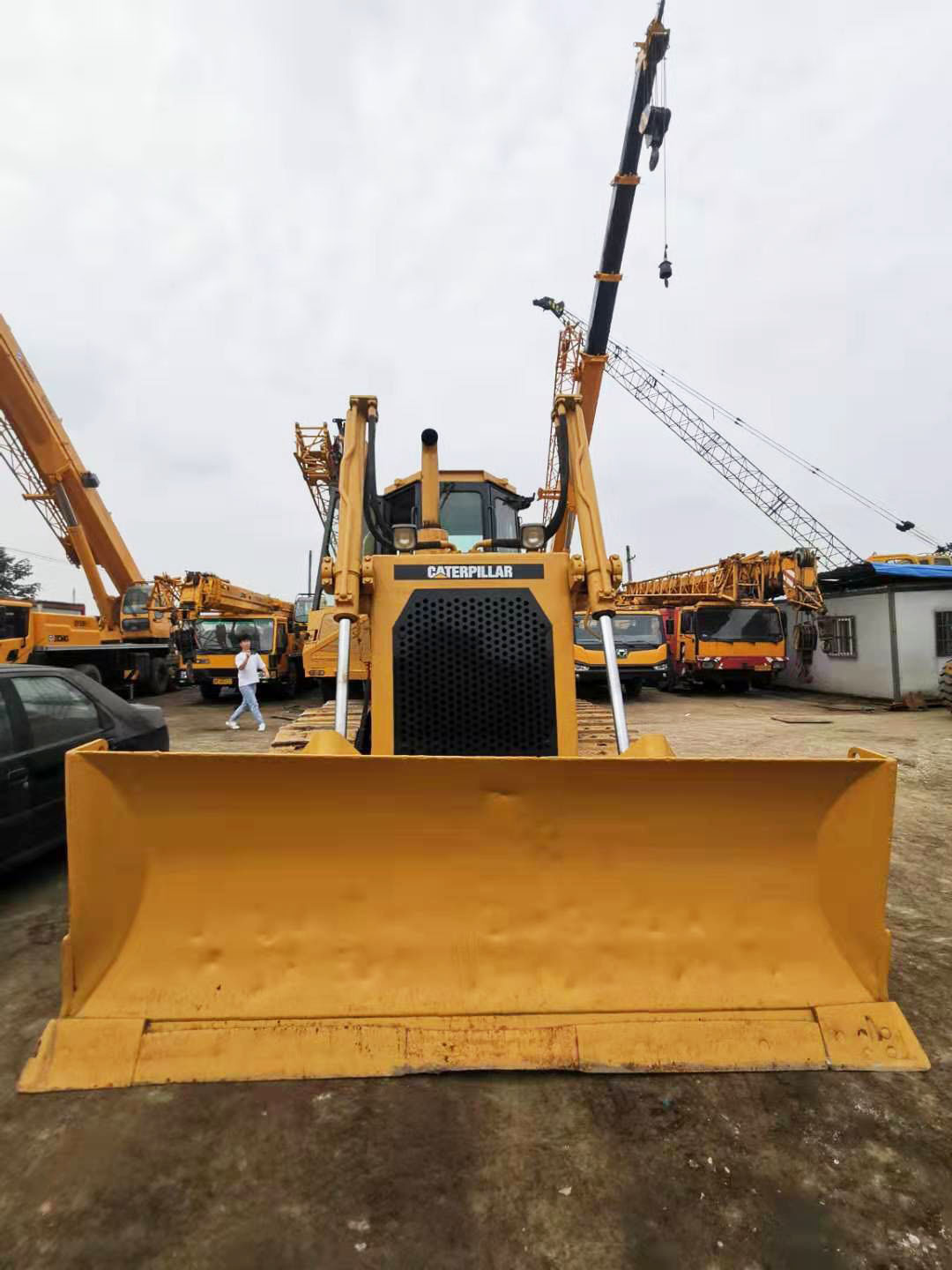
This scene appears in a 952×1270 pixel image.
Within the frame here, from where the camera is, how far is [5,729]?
3.89 meters

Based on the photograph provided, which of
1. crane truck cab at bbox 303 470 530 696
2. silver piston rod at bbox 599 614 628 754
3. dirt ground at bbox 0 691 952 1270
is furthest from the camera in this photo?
crane truck cab at bbox 303 470 530 696

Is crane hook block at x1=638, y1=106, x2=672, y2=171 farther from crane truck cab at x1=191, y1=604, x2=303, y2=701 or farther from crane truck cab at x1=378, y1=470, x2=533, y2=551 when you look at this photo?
crane truck cab at x1=191, y1=604, x2=303, y2=701

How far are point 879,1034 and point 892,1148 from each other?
0.34 metres

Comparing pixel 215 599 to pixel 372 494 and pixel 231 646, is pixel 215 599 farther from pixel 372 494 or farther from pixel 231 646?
pixel 372 494

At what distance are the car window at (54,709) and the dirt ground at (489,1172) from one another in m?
2.03

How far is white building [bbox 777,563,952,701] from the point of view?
15656 mm

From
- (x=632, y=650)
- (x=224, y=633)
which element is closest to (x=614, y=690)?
(x=632, y=650)

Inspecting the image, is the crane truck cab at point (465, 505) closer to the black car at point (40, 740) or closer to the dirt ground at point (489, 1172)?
the black car at point (40, 740)

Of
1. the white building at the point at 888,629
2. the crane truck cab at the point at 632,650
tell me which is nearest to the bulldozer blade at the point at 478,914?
the crane truck cab at the point at 632,650

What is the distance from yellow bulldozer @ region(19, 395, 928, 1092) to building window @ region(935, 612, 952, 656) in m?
16.1

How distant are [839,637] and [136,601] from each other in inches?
705

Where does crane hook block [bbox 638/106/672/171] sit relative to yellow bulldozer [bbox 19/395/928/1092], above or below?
above

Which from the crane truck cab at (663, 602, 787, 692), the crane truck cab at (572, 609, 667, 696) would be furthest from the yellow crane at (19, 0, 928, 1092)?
the crane truck cab at (663, 602, 787, 692)

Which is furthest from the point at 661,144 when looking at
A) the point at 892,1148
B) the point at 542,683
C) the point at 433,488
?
the point at 892,1148
